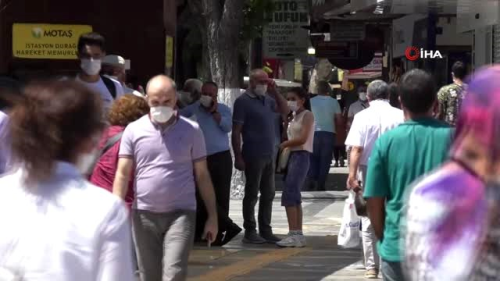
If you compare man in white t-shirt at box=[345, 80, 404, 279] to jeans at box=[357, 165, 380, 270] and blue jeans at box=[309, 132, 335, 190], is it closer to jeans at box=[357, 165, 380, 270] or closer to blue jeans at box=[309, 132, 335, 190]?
jeans at box=[357, 165, 380, 270]

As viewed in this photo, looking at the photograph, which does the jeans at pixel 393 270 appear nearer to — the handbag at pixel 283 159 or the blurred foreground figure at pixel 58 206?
the blurred foreground figure at pixel 58 206

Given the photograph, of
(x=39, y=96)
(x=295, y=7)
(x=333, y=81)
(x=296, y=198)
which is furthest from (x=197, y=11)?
(x=333, y=81)

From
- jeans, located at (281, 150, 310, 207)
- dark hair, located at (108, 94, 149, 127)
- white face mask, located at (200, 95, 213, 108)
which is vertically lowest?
jeans, located at (281, 150, 310, 207)

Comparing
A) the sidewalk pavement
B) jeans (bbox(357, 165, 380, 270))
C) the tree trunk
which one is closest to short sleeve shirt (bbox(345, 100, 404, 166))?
jeans (bbox(357, 165, 380, 270))

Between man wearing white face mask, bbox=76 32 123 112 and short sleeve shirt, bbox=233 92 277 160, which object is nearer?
man wearing white face mask, bbox=76 32 123 112

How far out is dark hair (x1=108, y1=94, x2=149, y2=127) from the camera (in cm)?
815

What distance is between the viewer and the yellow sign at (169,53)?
1462cm

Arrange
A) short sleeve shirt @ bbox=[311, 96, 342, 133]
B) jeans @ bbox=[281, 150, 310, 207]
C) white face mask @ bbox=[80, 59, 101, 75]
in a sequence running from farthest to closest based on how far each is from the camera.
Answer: short sleeve shirt @ bbox=[311, 96, 342, 133] → jeans @ bbox=[281, 150, 310, 207] → white face mask @ bbox=[80, 59, 101, 75]

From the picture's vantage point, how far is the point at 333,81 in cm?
5428

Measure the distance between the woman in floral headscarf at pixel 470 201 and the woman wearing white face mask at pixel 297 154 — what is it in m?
9.11

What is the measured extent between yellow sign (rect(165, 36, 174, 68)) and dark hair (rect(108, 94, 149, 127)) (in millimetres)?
6373

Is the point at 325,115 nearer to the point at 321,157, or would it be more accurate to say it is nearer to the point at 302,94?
the point at 321,157

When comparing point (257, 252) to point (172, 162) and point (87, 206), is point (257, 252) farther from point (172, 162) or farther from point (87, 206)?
point (87, 206)

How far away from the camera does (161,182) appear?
755cm
